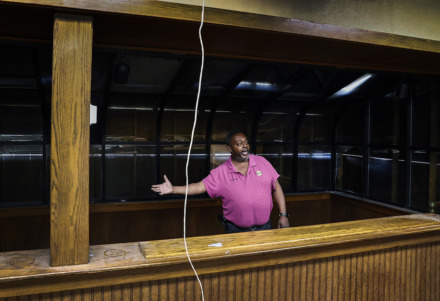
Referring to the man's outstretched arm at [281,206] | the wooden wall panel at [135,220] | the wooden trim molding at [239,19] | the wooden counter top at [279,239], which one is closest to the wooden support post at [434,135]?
the wooden wall panel at [135,220]

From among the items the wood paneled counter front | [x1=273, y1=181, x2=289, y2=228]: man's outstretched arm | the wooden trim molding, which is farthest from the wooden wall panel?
the wooden trim molding

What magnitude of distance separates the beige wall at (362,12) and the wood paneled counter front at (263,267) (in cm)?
143

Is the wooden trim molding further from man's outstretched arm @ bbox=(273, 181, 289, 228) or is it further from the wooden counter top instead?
man's outstretched arm @ bbox=(273, 181, 289, 228)

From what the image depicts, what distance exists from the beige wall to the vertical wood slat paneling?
5.29 ft

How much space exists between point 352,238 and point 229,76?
9.10 ft

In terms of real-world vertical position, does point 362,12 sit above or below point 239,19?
above

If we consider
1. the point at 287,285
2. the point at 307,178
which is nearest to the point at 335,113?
the point at 307,178

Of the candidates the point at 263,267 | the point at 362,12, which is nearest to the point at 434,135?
the point at 362,12

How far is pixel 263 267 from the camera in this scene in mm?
2072

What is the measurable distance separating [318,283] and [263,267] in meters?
0.46

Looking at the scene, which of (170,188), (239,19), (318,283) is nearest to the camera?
(239,19)

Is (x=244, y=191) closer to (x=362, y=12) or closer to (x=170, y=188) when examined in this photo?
(x=170, y=188)

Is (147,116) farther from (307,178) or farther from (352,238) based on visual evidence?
(352,238)

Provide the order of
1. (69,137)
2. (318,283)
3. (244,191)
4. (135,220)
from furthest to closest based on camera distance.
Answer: (135,220), (244,191), (318,283), (69,137)
